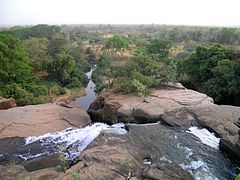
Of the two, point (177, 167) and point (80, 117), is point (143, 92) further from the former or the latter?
point (177, 167)

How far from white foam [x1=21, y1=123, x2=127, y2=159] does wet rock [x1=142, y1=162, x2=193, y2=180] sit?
4.05 meters

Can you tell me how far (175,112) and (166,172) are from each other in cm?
646

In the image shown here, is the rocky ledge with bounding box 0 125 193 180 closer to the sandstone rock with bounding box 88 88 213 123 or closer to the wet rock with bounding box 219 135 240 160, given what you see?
the wet rock with bounding box 219 135 240 160

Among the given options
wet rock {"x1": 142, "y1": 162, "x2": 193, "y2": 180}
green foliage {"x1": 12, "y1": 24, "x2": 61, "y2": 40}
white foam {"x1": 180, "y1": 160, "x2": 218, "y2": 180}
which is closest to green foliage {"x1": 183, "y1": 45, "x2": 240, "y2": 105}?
white foam {"x1": 180, "y1": 160, "x2": 218, "y2": 180}

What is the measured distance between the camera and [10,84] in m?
26.7

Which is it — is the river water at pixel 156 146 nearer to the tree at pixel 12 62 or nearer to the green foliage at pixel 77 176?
the green foliage at pixel 77 176

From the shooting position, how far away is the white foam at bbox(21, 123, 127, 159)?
1372 cm

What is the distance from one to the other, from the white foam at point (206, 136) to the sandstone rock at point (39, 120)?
7.53m

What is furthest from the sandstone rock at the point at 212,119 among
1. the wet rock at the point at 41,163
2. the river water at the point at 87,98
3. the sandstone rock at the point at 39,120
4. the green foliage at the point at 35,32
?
the green foliage at the point at 35,32

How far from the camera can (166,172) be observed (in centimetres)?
1055

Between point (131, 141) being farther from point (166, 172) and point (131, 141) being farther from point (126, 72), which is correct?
point (126, 72)

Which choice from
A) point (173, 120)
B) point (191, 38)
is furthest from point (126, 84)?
point (191, 38)

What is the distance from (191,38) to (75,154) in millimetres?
64229

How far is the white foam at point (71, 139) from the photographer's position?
13.7 meters
